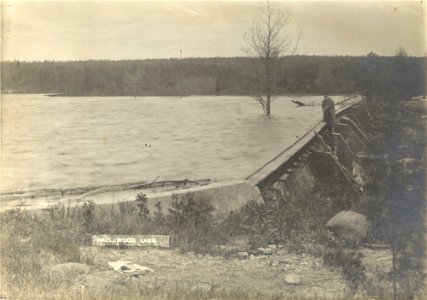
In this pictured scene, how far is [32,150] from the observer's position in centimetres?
757

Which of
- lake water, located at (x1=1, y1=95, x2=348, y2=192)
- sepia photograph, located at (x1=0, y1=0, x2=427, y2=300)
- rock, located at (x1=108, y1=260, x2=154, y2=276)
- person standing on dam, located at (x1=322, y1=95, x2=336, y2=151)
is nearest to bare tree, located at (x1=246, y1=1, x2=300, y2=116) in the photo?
sepia photograph, located at (x1=0, y1=0, x2=427, y2=300)

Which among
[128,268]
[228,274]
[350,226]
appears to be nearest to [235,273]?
[228,274]

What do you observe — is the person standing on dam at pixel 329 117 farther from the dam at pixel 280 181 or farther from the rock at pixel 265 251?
the rock at pixel 265 251

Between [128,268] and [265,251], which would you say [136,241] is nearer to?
[128,268]

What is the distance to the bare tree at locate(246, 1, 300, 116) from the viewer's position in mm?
7449

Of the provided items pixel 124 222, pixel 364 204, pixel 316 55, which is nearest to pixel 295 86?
pixel 316 55

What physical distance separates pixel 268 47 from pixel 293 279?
11.2 ft

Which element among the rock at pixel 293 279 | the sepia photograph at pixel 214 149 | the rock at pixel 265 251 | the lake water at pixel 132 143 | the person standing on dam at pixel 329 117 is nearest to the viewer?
the rock at pixel 293 279

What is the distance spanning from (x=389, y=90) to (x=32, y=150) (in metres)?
5.29

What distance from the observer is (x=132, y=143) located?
766 centimetres

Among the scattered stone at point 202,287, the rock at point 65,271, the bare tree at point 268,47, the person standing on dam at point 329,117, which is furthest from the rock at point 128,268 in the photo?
the person standing on dam at point 329,117

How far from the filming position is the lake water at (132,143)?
7.57 metres

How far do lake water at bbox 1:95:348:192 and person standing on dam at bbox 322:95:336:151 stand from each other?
358 mm

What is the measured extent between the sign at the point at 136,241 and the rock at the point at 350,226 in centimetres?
224
